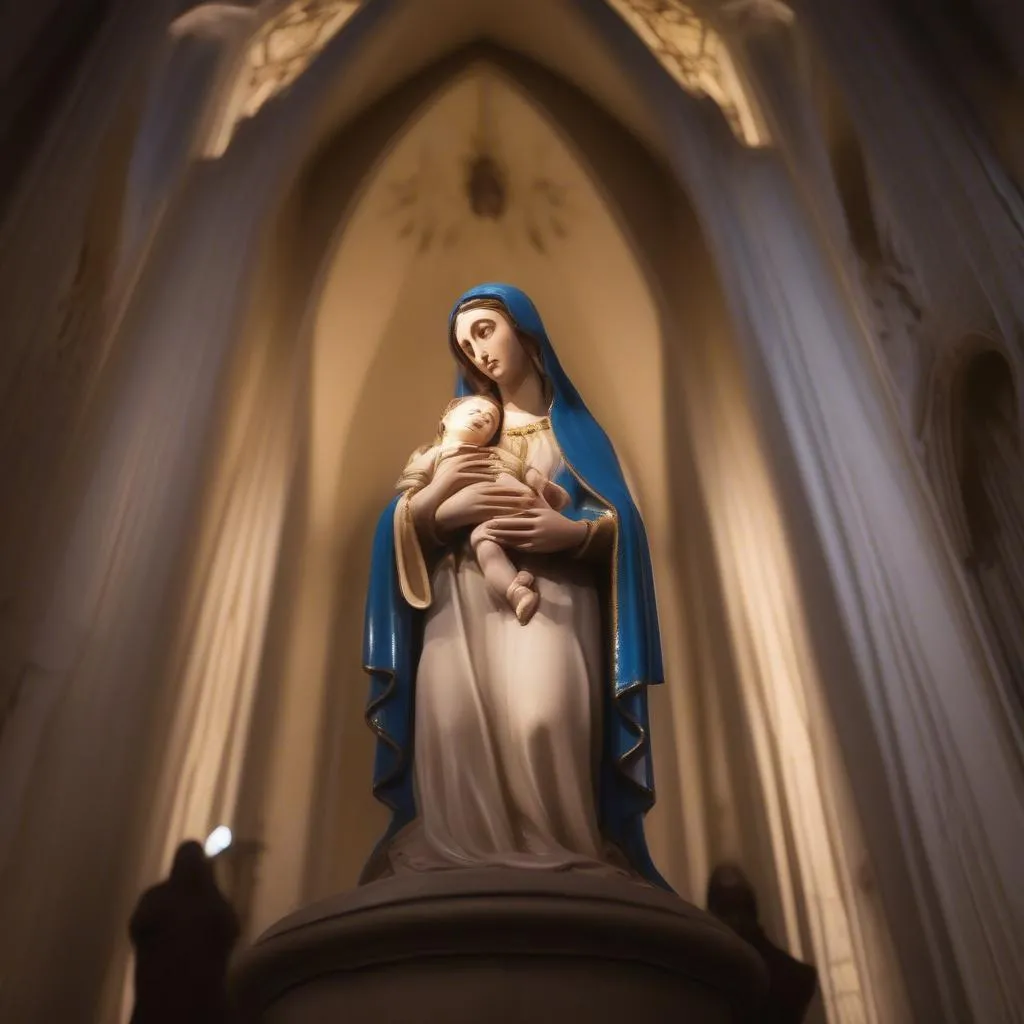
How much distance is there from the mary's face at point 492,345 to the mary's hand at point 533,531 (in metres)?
0.52

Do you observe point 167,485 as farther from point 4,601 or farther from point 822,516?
point 822,516

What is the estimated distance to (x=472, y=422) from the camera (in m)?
2.38

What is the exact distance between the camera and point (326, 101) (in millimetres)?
3430

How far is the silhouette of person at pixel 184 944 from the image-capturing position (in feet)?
6.64

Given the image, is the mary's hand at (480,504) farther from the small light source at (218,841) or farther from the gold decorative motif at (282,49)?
the gold decorative motif at (282,49)

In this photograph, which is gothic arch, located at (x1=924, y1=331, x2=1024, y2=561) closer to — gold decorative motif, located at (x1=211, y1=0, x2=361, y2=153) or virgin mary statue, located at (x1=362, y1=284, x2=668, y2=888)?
virgin mary statue, located at (x1=362, y1=284, x2=668, y2=888)

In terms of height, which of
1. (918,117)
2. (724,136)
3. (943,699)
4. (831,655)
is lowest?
(943,699)

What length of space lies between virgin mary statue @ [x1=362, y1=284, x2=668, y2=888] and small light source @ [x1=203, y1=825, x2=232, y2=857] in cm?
48

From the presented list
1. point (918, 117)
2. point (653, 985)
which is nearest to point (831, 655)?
point (653, 985)

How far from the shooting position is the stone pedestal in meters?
1.50

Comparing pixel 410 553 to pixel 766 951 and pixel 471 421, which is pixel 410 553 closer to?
pixel 471 421

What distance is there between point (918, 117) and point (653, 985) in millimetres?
1833

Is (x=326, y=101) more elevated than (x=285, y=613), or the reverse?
(x=326, y=101)

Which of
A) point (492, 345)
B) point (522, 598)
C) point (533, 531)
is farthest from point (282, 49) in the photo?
point (522, 598)
